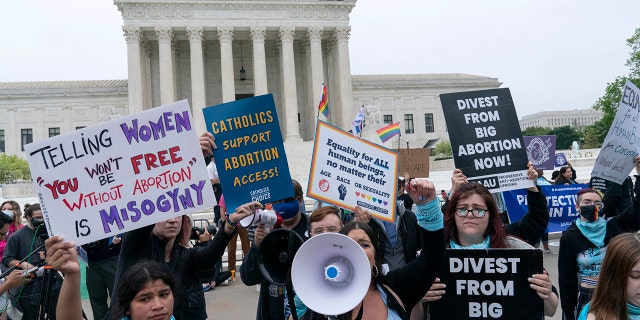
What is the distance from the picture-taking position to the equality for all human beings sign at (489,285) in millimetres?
3068

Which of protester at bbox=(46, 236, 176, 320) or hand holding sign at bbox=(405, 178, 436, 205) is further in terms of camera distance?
hand holding sign at bbox=(405, 178, 436, 205)

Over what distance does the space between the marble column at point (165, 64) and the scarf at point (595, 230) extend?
36.3 meters

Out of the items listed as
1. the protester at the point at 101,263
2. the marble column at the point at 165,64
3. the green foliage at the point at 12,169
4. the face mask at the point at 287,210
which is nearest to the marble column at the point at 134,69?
the marble column at the point at 165,64

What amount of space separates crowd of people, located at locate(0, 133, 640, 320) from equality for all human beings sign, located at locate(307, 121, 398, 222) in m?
0.20

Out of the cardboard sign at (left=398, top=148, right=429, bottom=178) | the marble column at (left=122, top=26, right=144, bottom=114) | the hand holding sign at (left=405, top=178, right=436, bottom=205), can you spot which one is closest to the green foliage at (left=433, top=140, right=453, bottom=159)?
the marble column at (left=122, top=26, right=144, bottom=114)

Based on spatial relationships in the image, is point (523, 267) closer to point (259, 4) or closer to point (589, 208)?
point (589, 208)

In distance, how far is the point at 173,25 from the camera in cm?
3838

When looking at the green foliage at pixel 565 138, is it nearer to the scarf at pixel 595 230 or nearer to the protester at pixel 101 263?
the scarf at pixel 595 230

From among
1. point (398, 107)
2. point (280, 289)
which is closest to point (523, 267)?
point (280, 289)

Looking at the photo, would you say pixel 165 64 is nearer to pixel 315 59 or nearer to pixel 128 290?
pixel 315 59

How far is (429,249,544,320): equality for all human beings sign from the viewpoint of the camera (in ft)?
10.1

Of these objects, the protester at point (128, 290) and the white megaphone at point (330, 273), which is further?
the protester at point (128, 290)

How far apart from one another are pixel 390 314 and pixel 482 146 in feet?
9.12

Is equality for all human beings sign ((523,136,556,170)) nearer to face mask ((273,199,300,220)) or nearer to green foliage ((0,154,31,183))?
face mask ((273,199,300,220))
